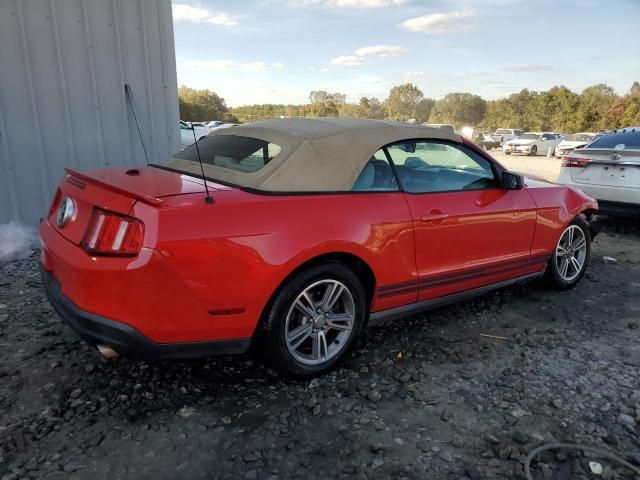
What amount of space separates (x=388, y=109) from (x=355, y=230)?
8465 centimetres

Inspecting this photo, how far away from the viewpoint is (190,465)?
2139mm

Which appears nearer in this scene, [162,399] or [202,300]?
[202,300]

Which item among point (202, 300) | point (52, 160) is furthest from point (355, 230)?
point (52, 160)

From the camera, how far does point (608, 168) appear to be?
21.1ft

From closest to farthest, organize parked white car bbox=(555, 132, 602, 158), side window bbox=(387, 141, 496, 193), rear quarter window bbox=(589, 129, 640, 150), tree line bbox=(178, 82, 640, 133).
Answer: side window bbox=(387, 141, 496, 193) < rear quarter window bbox=(589, 129, 640, 150) < parked white car bbox=(555, 132, 602, 158) < tree line bbox=(178, 82, 640, 133)

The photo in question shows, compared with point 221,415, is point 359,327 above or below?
above

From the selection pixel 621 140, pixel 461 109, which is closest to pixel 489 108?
pixel 461 109

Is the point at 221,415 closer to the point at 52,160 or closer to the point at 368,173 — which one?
the point at 368,173

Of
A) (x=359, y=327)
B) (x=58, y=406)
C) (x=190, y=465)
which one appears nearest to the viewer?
(x=190, y=465)

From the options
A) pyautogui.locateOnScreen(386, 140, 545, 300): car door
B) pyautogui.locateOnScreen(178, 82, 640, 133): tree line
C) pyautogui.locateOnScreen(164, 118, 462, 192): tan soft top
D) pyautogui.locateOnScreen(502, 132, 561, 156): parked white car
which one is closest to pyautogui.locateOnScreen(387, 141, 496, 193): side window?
pyautogui.locateOnScreen(386, 140, 545, 300): car door

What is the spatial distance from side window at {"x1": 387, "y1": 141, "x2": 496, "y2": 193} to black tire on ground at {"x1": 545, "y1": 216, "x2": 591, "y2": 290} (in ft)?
3.71

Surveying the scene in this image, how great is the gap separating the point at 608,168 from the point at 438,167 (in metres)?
4.15

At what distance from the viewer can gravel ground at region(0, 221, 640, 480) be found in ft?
7.13

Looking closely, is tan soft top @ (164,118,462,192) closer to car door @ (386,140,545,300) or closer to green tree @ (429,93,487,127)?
car door @ (386,140,545,300)
